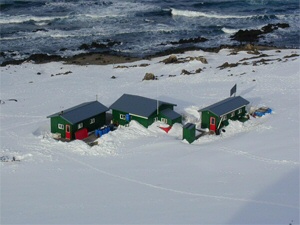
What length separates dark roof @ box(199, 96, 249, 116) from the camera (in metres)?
27.1

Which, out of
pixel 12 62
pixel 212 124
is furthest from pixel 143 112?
pixel 12 62

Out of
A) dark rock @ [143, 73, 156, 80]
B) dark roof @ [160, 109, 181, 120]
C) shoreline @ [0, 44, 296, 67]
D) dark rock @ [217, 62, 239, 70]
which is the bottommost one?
shoreline @ [0, 44, 296, 67]

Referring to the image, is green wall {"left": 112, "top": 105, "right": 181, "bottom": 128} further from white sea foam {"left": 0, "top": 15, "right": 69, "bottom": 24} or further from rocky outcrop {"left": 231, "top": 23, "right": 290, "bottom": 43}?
white sea foam {"left": 0, "top": 15, "right": 69, "bottom": 24}

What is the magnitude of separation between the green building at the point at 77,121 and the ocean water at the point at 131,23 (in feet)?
69.4

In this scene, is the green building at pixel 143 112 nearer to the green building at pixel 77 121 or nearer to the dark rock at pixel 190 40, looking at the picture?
the green building at pixel 77 121

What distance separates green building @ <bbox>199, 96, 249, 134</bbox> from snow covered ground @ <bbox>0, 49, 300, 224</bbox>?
0.61 metres

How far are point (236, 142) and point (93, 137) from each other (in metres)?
7.18

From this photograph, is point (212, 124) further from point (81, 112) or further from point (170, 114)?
point (81, 112)

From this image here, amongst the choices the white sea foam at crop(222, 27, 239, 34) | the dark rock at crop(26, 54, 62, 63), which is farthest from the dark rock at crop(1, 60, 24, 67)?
the white sea foam at crop(222, 27, 239, 34)

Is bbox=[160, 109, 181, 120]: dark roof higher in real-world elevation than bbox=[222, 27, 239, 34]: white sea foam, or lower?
higher

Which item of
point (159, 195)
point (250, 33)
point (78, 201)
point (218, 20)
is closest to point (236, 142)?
point (159, 195)

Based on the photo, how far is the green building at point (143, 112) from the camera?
2739 centimetres

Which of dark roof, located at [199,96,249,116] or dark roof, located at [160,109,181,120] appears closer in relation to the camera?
dark roof, located at [199,96,249,116]

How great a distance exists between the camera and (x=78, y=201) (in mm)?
20000
